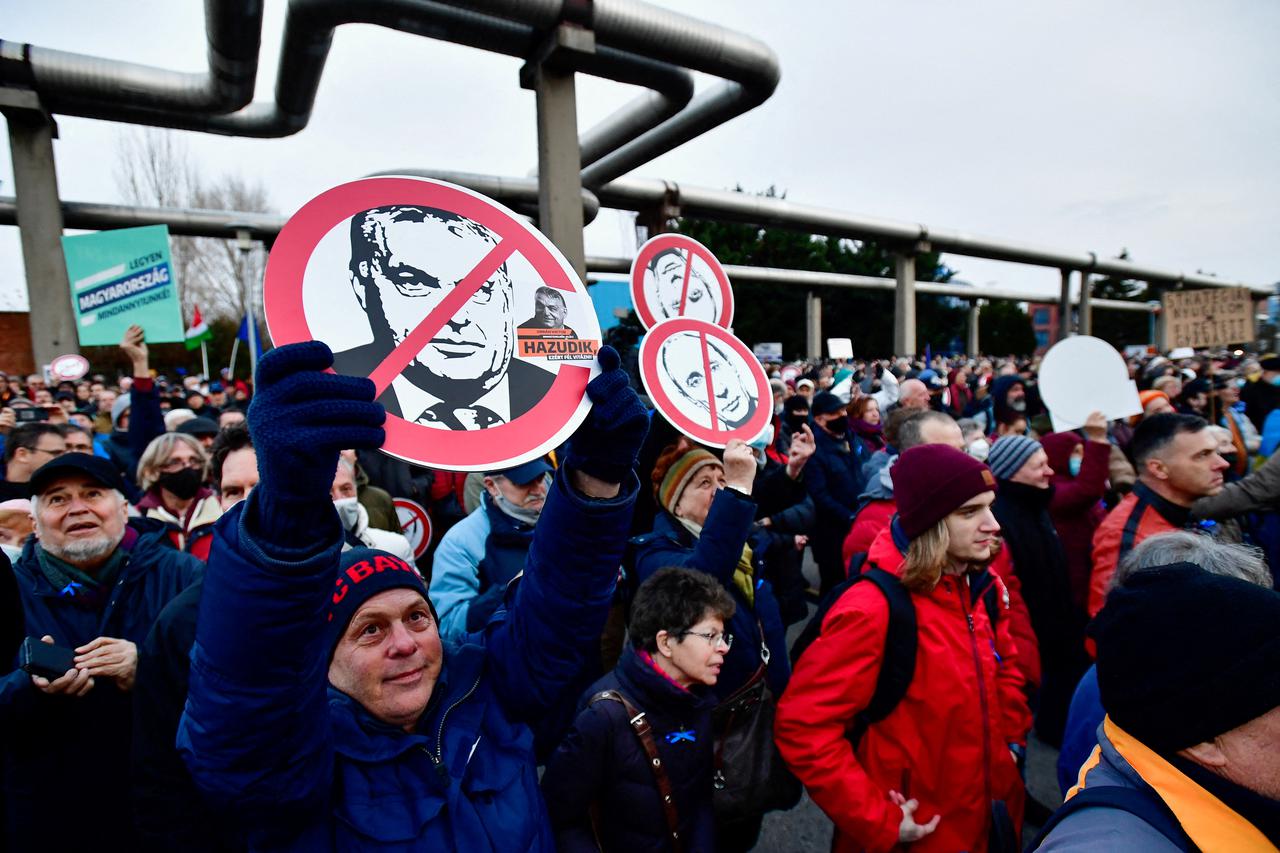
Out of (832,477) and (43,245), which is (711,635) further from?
(43,245)

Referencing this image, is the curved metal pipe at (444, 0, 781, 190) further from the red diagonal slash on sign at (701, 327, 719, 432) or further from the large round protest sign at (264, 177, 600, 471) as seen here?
the large round protest sign at (264, 177, 600, 471)

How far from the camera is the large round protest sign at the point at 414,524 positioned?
366 centimetres

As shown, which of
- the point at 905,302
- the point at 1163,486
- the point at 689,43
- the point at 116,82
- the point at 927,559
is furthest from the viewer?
the point at 905,302

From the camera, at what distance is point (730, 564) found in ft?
7.80

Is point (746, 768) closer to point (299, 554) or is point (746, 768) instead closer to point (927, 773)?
point (927, 773)

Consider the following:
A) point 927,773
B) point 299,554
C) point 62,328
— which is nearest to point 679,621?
point 927,773

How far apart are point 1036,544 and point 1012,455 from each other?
1.49 feet

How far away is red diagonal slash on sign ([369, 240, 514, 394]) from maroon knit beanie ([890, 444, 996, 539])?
1.56m

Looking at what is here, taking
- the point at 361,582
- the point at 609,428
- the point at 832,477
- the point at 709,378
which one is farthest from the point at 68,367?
the point at 609,428

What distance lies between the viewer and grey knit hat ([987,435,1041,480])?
3352 millimetres

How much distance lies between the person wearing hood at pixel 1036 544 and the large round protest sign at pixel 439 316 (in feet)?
8.96

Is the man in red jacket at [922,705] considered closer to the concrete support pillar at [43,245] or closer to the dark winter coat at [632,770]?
the dark winter coat at [632,770]

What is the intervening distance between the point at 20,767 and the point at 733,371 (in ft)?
8.34

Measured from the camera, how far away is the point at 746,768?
235 cm
